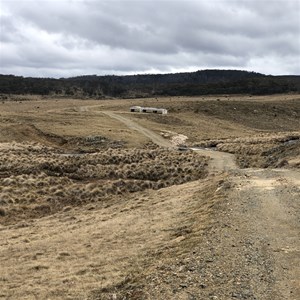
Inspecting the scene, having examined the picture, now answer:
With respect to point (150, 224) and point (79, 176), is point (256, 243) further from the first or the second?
point (79, 176)

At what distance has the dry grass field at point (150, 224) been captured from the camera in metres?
9.62

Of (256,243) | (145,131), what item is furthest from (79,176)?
(145,131)

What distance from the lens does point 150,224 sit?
53.2 feet

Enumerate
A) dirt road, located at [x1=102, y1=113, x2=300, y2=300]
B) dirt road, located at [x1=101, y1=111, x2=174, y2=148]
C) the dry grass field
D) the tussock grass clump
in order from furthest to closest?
dirt road, located at [x1=101, y1=111, x2=174, y2=148] → the tussock grass clump → the dry grass field → dirt road, located at [x1=102, y1=113, x2=300, y2=300]

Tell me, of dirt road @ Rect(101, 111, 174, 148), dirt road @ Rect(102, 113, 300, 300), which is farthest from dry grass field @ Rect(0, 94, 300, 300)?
dirt road @ Rect(101, 111, 174, 148)

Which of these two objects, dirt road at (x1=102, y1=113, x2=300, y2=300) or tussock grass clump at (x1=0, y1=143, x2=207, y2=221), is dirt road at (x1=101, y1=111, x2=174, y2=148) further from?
dirt road at (x1=102, y1=113, x2=300, y2=300)

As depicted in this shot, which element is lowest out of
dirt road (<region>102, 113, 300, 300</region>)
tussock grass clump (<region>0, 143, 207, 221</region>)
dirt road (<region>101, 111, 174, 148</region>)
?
tussock grass clump (<region>0, 143, 207, 221</region>)

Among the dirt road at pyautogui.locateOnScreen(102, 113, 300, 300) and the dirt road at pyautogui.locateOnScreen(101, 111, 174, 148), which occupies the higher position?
the dirt road at pyautogui.locateOnScreen(102, 113, 300, 300)

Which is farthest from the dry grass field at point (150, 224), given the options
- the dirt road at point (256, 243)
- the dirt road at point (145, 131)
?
the dirt road at point (145, 131)

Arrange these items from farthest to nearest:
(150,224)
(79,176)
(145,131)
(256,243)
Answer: (145,131)
(79,176)
(150,224)
(256,243)

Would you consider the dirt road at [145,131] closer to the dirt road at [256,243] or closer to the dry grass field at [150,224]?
the dry grass field at [150,224]

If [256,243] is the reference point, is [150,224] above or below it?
below

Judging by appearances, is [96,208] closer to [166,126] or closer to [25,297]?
[25,297]

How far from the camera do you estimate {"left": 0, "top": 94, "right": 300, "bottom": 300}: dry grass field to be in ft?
31.6
